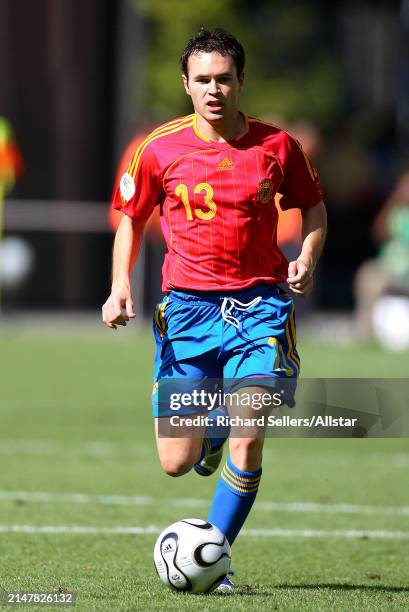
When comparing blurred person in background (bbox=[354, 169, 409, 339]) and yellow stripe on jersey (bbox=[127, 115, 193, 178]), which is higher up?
yellow stripe on jersey (bbox=[127, 115, 193, 178])

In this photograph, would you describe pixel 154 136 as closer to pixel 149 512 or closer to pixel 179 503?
pixel 149 512

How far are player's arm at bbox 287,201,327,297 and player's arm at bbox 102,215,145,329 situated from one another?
2.22 ft

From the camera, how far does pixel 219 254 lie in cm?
601

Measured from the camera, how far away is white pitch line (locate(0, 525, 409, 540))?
7531 mm

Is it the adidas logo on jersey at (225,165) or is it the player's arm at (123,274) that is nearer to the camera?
the player's arm at (123,274)

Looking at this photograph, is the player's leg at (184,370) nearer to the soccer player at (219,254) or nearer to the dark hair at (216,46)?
the soccer player at (219,254)

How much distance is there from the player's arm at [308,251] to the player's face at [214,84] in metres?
0.61

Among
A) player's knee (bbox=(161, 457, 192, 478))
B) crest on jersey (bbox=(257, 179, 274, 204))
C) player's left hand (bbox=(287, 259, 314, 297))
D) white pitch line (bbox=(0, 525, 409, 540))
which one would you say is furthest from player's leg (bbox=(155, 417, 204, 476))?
white pitch line (bbox=(0, 525, 409, 540))

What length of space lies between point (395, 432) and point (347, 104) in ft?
88.3

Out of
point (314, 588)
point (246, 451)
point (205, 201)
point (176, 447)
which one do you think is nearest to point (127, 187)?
point (205, 201)

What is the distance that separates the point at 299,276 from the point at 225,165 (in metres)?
0.58

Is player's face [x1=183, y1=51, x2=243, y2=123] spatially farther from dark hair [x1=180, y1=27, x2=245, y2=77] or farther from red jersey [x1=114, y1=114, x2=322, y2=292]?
red jersey [x1=114, y1=114, x2=322, y2=292]

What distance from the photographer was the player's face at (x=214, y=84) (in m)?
5.92

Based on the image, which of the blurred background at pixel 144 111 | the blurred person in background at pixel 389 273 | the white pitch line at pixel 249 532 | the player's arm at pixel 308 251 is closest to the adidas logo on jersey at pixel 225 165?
the player's arm at pixel 308 251
